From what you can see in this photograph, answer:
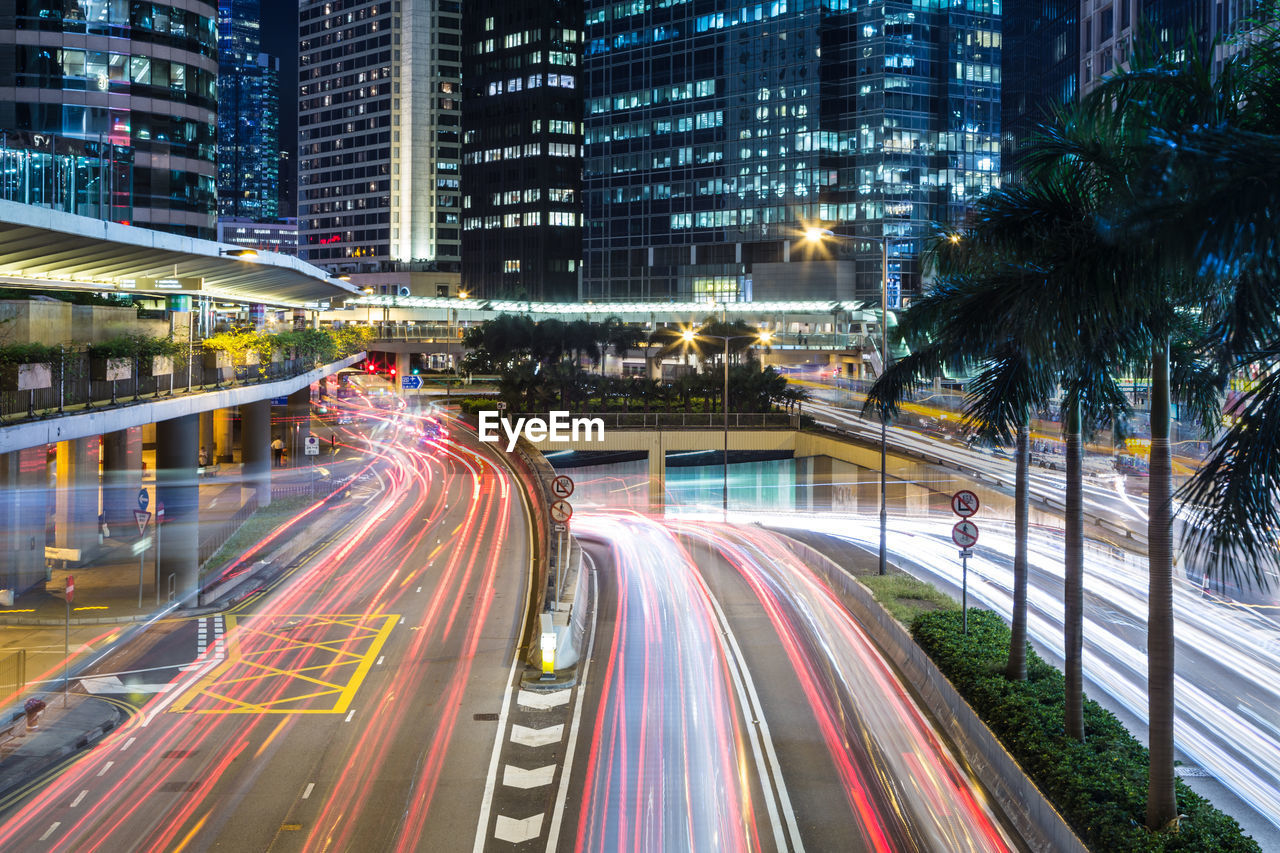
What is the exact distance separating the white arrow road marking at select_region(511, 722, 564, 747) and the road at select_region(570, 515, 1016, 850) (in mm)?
611

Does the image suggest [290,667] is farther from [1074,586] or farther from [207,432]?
[207,432]

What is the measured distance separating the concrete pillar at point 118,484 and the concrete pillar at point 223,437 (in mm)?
13388

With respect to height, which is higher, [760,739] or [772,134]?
[772,134]

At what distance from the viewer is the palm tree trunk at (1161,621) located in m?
13.4

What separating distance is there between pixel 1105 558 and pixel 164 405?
27589 millimetres

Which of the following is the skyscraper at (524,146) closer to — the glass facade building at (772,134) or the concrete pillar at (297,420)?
the glass facade building at (772,134)

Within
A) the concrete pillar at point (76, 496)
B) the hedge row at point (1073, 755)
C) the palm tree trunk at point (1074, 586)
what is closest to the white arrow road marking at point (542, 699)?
the hedge row at point (1073, 755)

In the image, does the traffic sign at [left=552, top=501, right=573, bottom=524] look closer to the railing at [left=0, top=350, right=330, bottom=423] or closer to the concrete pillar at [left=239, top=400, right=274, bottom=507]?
the railing at [left=0, top=350, right=330, bottom=423]

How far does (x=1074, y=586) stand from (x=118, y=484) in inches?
1412

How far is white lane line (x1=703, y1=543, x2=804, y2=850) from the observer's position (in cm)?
1531

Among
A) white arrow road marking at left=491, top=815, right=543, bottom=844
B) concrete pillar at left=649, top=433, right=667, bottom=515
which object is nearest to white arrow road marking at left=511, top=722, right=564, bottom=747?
white arrow road marking at left=491, top=815, right=543, bottom=844

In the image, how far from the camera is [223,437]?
189 feet

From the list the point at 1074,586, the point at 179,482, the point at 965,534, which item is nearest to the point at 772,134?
the point at 179,482

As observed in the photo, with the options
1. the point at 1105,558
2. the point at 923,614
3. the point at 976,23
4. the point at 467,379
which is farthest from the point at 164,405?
the point at 976,23
